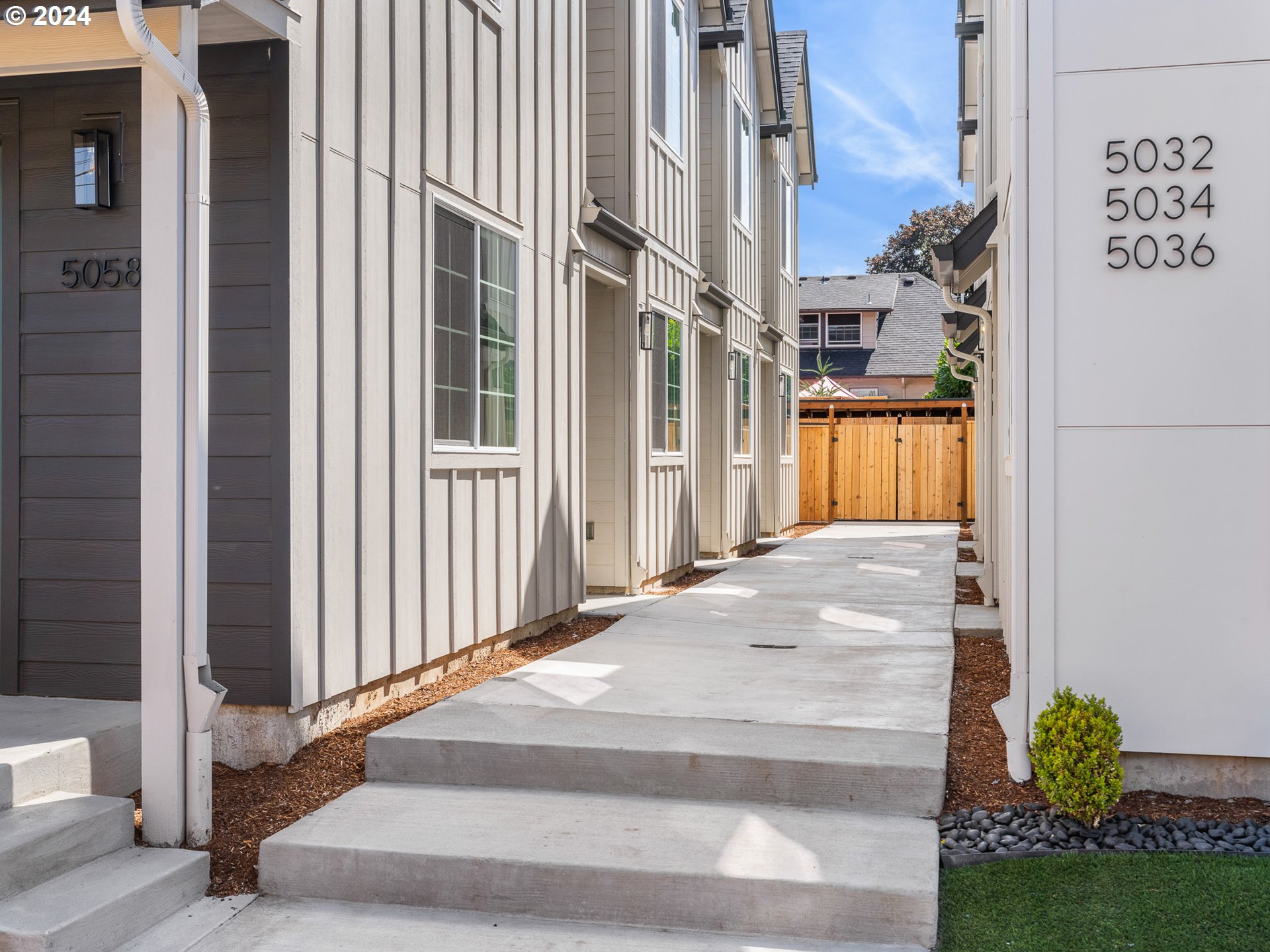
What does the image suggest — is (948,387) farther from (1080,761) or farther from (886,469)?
(1080,761)

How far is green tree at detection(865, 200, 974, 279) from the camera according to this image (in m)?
49.4

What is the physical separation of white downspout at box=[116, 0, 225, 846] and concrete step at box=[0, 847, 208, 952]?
7.5 inches

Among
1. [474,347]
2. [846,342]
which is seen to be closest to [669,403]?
[474,347]

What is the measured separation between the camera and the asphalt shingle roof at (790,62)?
16.2 m

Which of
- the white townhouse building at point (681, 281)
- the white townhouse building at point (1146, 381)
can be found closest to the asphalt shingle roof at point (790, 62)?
the white townhouse building at point (681, 281)

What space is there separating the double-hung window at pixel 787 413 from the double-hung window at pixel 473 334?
35.2ft

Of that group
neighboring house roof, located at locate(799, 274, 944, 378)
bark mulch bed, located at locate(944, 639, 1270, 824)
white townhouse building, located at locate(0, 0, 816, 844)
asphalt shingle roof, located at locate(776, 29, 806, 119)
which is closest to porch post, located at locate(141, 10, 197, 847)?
white townhouse building, located at locate(0, 0, 816, 844)

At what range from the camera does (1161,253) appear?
4.11 metres

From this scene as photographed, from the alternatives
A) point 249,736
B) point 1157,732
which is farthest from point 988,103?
point 249,736

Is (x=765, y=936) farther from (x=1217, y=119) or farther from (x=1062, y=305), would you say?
(x=1217, y=119)

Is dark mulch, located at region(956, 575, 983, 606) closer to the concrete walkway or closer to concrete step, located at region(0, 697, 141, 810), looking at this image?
the concrete walkway

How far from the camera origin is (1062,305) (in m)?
4.20

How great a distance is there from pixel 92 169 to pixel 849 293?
110ft

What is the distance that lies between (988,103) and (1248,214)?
17.2 ft
